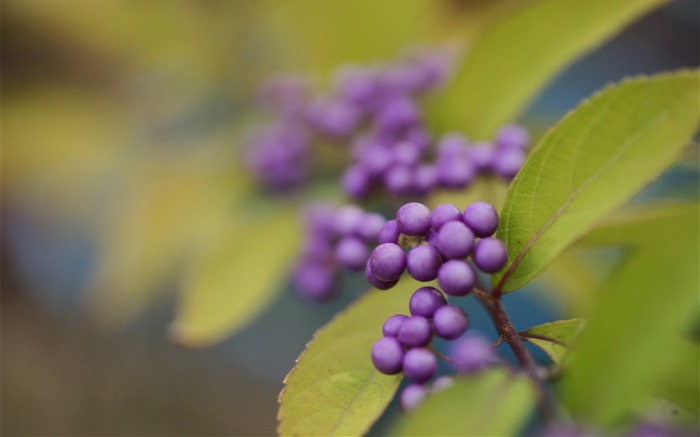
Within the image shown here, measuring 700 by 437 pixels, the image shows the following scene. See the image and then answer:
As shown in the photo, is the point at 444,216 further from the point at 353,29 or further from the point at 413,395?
the point at 353,29

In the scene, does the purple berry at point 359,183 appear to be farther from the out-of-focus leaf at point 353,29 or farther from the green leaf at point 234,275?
the out-of-focus leaf at point 353,29

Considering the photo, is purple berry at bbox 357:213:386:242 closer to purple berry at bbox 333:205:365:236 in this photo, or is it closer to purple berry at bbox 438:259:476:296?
purple berry at bbox 333:205:365:236

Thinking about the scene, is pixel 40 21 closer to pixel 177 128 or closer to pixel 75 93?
pixel 75 93

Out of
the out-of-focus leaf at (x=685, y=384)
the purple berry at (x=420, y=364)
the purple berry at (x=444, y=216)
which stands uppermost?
the purple berry at (x=444, y=216)

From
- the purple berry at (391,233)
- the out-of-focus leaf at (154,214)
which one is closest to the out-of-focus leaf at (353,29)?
the out-of-focus leaf at (154,214)

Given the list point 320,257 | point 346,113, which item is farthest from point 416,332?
point 346,113

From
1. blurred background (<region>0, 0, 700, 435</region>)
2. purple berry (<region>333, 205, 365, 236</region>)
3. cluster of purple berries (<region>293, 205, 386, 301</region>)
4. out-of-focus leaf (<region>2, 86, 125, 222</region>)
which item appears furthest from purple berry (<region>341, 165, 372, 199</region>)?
out-of-focus leaf (<region>2, 86, 125, 222</region>)
